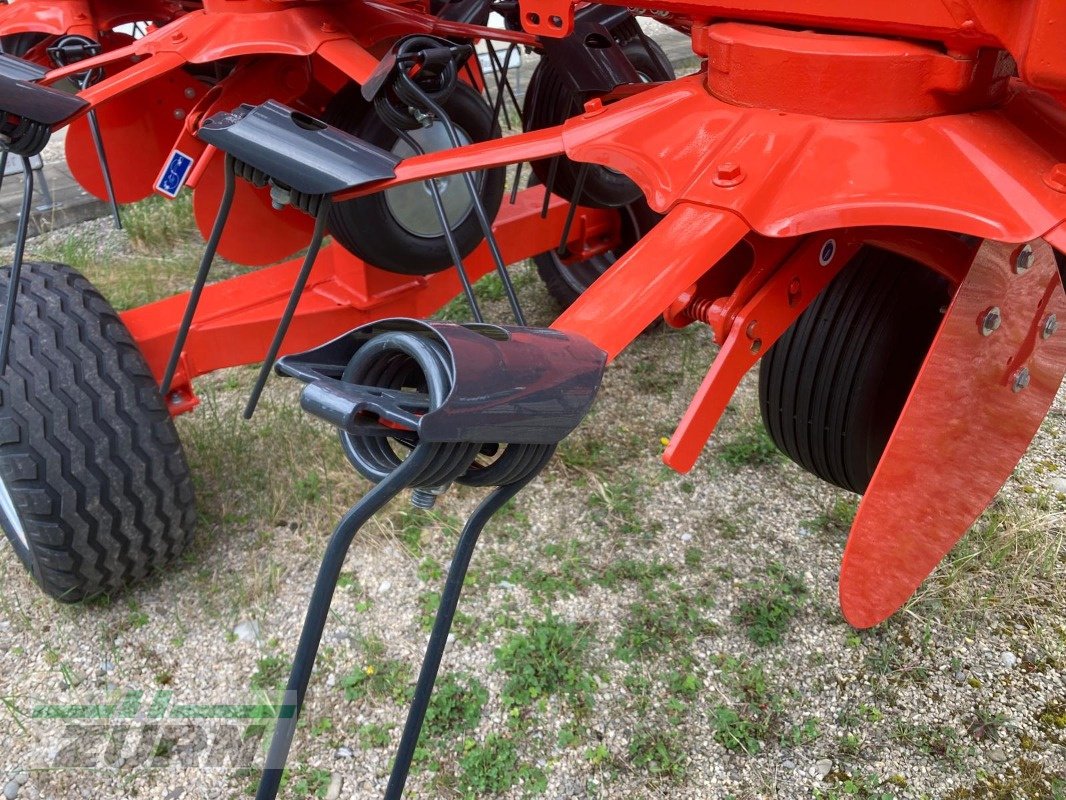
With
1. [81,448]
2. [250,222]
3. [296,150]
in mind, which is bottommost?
[81,448]

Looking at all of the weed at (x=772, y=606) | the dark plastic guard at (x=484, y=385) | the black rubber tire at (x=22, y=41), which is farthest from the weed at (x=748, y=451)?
the black rubber tire at (x=22, y=41)

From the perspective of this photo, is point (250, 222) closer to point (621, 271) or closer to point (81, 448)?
point (81, 448)

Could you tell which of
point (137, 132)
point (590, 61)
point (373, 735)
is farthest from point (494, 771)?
point (137, 132)

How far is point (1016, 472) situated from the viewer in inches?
93.6

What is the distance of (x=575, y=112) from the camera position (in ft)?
7.18

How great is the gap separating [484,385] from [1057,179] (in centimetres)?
70

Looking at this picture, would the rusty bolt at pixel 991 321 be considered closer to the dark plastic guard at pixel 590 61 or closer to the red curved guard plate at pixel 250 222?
the dark plastic guard at pixel 590 61

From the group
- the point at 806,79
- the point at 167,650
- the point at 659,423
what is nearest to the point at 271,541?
the point at 167,650

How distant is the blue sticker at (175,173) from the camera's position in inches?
71.6

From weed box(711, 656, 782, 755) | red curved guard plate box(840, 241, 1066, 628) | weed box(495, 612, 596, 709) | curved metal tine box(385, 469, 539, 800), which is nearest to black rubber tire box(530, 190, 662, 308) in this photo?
weed box(495, 612, 596, 709)

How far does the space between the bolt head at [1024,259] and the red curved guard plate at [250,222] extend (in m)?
1.64

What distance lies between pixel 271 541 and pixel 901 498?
1.49 meters

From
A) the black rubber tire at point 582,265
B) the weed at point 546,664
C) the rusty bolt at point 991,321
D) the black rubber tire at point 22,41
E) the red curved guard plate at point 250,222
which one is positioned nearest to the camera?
the rusty bolt at point 991,321

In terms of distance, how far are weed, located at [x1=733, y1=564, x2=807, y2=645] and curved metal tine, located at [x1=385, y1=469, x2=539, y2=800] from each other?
1.10 m
